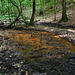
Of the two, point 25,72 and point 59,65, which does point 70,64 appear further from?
point 25,72

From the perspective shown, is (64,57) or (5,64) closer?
(5,64)

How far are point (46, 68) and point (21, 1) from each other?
9.40 metres

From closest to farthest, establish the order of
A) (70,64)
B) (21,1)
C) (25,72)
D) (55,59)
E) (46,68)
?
(25,72) → (46,68) → (70,64) → (55,59) → (21,1)

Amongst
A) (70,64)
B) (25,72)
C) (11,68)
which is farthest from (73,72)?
(11,68)

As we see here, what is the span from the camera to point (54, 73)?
299 cm

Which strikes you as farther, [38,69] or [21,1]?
[21,1]

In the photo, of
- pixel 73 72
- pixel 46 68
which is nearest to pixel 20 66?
pixel 46 68

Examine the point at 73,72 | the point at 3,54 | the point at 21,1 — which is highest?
the point at 21,1

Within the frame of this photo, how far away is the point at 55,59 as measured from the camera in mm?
3844

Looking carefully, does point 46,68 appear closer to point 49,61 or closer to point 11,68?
point 49,61

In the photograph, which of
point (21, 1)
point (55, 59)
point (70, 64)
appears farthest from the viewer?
point (21, 1)

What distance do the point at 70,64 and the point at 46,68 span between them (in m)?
0.99

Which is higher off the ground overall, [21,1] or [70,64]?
[21,1]

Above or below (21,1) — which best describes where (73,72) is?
below
